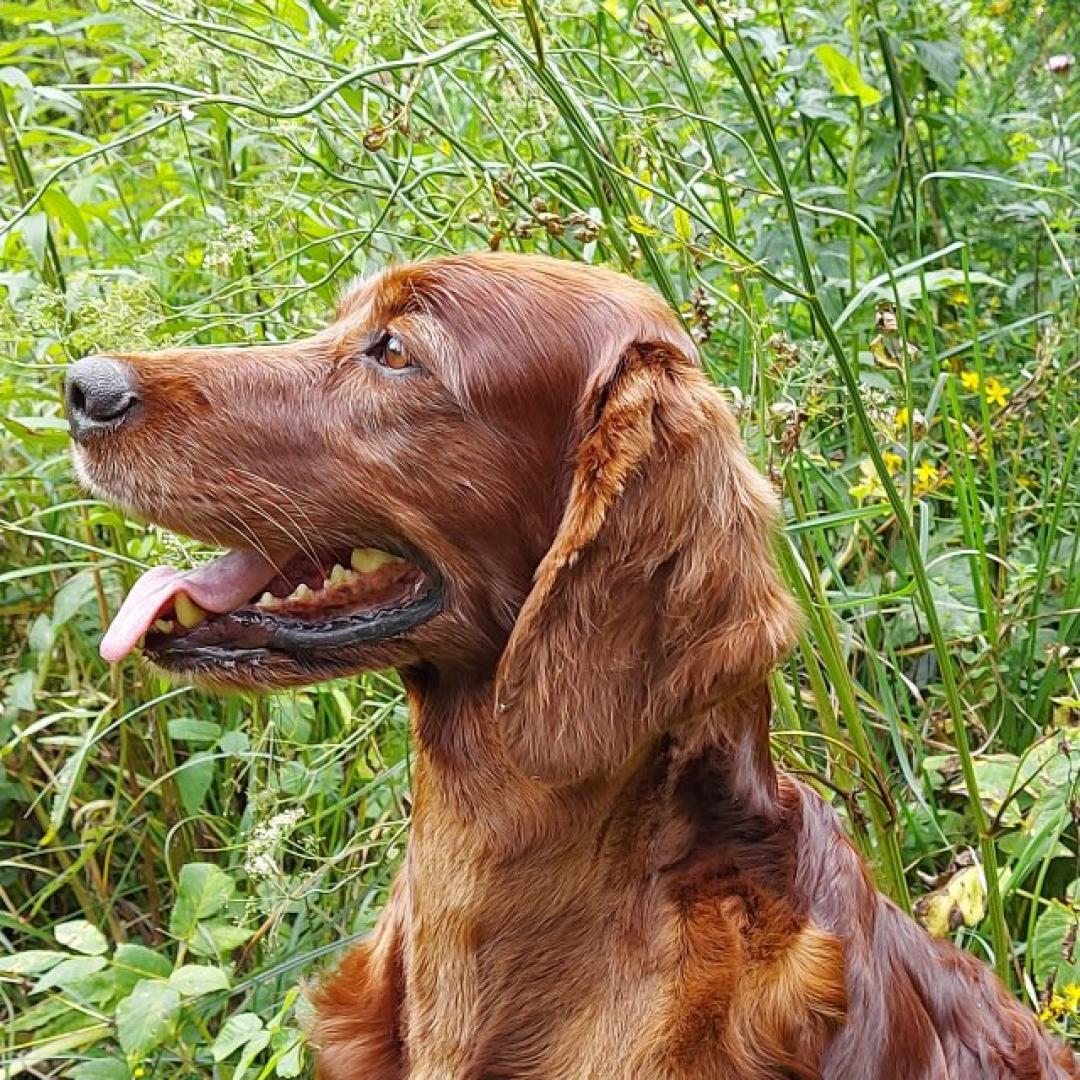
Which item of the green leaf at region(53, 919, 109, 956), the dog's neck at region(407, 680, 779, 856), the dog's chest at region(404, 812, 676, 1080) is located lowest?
the green leaf at region(53, 919, 109, 956)

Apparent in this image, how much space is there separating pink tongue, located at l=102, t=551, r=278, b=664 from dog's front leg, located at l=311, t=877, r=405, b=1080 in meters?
0.58

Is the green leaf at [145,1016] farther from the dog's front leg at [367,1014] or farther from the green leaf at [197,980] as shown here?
the dog's front leg at [367,1014]

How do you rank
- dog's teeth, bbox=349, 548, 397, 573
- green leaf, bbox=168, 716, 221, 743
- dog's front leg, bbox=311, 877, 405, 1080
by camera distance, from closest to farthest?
dog's teeth, bbox=349, 548, 397, 573, dog's front leg, bbox=311, 877, 405, 1080, green leaf, bbox=168, 716, 221, 743

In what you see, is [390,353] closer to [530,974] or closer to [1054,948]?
[530,974]

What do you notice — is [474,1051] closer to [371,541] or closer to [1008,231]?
[371,541]

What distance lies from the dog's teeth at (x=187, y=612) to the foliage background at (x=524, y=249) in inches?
22.2

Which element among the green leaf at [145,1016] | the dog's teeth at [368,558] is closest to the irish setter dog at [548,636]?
the dog's teeth at [368,558]

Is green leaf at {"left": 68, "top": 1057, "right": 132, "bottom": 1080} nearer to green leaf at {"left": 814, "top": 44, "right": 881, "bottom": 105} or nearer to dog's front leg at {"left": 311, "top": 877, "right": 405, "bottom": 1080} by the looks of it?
dog's front leg at {"left": 311, "top": 877, "right": 405, "bottom": 1080}

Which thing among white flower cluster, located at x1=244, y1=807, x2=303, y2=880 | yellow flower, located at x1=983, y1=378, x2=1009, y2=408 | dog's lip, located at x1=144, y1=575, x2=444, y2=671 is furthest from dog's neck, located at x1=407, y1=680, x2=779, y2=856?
yellow flower, located at x1=983, y1=378, x2=1009, y2=408

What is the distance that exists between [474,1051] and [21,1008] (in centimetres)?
149

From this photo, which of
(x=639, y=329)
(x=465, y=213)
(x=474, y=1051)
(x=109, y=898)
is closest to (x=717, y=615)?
(x=639, y=329)

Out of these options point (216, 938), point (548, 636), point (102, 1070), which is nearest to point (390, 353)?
point (548, 636)

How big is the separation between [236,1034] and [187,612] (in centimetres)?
87

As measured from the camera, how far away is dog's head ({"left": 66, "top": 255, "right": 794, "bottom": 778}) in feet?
7.25
